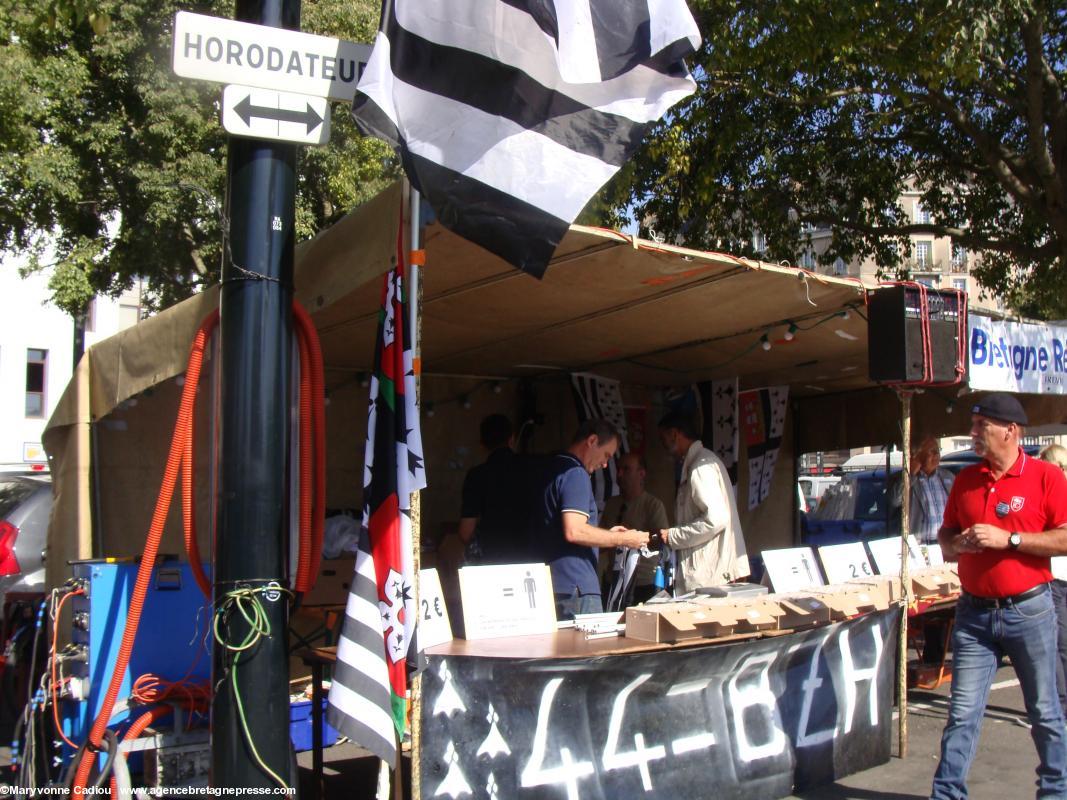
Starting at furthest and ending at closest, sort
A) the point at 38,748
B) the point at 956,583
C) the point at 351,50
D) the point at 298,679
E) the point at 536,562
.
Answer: the point at 956,583, the point at 298,679, the point at 536,562, the point at 38,748, the point at 351,50

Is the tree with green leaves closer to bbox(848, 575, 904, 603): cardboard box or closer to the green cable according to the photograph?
bbox(848, 575, 904, 603): cardboard box

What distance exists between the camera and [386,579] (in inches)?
135

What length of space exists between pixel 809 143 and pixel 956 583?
786 cm

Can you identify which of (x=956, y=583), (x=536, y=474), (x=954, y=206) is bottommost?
(x=956, y=583)

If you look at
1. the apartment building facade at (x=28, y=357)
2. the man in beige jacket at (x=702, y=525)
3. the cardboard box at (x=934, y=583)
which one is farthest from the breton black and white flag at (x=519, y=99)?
the apartment building facade at (x=28, y=357)

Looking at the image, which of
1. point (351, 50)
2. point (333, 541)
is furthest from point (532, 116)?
point (333, 541)

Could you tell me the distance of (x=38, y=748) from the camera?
4.60m

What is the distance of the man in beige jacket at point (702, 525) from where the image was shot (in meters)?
5.54

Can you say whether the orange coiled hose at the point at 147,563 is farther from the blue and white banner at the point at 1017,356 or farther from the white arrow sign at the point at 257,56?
the blue and white banner at the point at 1017,356

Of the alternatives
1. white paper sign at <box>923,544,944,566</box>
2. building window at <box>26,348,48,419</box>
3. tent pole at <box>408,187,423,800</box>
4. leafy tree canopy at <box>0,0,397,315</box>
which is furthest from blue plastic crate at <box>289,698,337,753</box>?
building window at <box>26,348,48,419</box>

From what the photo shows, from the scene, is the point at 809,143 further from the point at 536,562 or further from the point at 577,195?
the point at 577,195

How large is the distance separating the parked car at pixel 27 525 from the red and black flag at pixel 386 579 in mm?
4170

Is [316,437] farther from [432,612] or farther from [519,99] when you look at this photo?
[519,99]

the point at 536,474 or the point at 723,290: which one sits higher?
the point at 723,290
